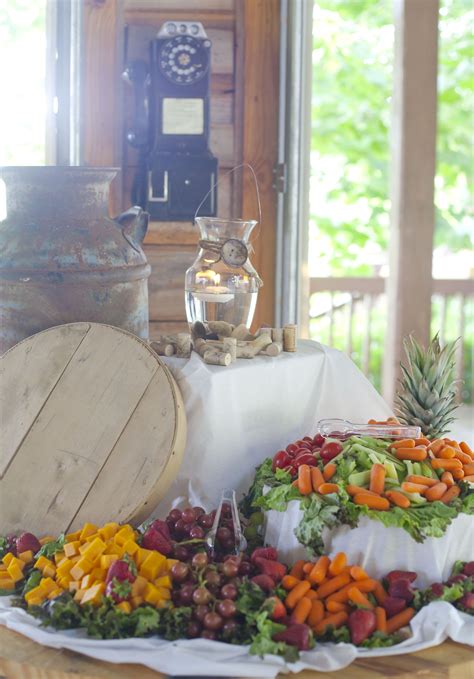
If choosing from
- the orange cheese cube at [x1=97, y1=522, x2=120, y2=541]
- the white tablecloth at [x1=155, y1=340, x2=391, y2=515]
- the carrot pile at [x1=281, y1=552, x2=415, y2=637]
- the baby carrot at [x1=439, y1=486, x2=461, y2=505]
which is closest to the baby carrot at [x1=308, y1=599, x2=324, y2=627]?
the carrot pile at [x1=281, y1=552, x2=415, y2=637]

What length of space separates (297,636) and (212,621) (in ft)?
0.58

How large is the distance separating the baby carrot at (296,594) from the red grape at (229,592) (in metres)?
0.11

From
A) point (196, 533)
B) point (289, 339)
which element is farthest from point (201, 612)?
point (289, 339)

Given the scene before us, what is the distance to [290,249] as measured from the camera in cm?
416

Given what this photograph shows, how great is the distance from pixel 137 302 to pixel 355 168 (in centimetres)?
644

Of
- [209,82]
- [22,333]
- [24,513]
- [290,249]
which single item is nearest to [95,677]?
[24,513]

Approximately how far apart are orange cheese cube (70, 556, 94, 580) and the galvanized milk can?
93cm

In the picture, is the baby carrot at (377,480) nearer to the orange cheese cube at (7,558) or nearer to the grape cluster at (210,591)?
the grape cluster at (210,591)

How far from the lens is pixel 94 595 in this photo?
6.70 feet

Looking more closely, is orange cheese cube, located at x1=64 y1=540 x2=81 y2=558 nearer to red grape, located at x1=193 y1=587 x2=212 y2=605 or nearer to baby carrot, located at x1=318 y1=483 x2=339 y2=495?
red grape, located at x1=193 y1=587 x2=212 y2=605

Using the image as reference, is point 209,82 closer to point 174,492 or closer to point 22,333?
point 22,333

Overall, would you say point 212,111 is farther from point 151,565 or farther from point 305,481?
point 151,565

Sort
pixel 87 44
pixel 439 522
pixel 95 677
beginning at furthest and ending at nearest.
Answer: pixel 87 44
pixel 439 522
pixel 95 677

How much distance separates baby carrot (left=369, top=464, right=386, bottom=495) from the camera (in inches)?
88.0
